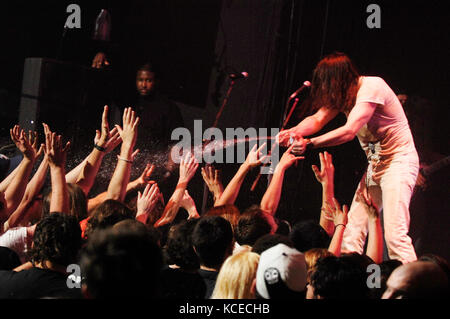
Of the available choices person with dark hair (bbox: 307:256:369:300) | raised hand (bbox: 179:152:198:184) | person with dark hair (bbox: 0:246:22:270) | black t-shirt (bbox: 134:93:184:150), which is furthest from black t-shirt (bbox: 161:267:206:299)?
black t-shirt (bbox: 134:93:184:150)

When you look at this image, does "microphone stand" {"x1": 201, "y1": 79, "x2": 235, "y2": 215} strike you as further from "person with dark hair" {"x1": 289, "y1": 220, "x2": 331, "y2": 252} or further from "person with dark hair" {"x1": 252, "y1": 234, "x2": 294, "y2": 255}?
"person with dark hair" {"x1": 252, "y1": 234, "x2": 294, "y2": 255}

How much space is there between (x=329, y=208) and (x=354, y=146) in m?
2.23

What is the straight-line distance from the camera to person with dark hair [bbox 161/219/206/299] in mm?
2764

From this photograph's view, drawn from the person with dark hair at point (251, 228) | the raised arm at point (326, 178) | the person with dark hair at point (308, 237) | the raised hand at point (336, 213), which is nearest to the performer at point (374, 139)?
the raised arm at point (326, 178)

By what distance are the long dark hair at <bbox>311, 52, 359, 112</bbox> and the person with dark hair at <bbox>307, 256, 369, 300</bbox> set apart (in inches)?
99.4

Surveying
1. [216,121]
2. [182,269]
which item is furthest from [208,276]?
[216,121]

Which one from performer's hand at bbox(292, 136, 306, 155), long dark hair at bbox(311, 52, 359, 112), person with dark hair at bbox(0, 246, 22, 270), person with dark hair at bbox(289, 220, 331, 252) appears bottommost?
person with dark hair at bbox(0, 246, 22, 270)

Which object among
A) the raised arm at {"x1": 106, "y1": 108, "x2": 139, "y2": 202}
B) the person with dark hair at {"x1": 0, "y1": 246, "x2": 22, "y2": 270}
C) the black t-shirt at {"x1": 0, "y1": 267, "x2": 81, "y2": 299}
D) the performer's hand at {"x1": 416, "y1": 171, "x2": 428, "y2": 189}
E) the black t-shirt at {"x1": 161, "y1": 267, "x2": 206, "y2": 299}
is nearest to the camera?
the black t-shirt at {"x1": 0, "y1": 267, "x2": 81, "y2": 299}

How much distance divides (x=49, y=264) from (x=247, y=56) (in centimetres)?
418

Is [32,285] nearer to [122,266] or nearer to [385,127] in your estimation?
[122,266]

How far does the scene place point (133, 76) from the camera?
21.8 feet

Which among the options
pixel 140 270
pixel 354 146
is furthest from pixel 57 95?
pixel 140 270

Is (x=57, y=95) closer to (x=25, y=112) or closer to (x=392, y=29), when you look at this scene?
(x=25, y=112)
